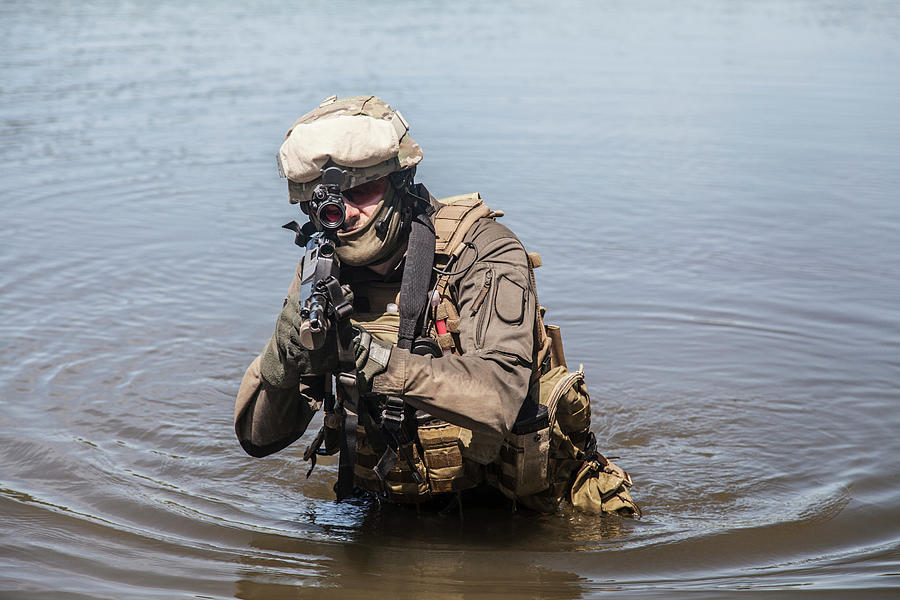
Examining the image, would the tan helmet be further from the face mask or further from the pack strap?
the pack strap

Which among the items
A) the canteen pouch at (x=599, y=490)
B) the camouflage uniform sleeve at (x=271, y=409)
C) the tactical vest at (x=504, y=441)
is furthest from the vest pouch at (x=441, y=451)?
the canteen pouch at (x=599, y=490)

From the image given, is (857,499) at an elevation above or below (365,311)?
below

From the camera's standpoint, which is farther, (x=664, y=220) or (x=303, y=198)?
(x=664, y=220)

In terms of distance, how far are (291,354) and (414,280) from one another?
549mm

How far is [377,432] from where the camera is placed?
377 cm

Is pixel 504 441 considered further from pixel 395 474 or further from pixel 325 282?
pixel 325 282

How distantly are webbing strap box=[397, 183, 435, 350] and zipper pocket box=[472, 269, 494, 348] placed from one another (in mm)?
212

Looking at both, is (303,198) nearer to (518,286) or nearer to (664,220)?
(518,286)

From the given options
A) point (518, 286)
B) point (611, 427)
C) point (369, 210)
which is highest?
point (369, 210)

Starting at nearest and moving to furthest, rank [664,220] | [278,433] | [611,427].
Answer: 1. [278,433]
2. [611,427]
3. [664,220]

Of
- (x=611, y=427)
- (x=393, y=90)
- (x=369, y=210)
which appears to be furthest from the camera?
(x=393, y=90)

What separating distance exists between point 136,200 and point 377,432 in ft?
24.7

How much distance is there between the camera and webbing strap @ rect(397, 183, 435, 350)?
12.0 ft

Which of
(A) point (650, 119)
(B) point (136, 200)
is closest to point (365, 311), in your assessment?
(B) point (136, 200)
